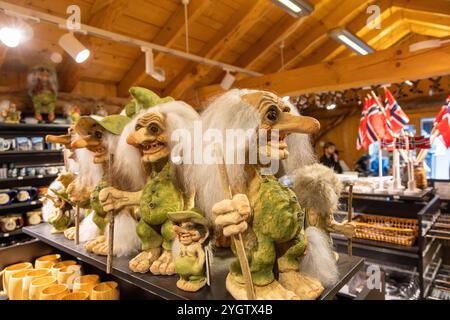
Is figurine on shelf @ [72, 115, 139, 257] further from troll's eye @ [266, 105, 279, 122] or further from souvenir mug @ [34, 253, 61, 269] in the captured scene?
troll's eye @ [266, 105, 279, 122]

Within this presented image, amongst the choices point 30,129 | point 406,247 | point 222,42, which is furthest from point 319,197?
point 30,129

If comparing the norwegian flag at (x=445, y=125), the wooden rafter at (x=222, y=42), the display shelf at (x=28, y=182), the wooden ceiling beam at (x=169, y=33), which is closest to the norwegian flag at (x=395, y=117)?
the norwegian flag at (x=445, y=125)

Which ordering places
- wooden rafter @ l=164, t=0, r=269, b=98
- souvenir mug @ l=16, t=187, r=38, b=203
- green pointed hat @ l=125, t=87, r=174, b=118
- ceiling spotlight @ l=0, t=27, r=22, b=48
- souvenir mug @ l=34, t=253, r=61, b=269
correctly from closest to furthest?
green pointed hat @ l=125, t=87, r=174, b=118
souvenir mug @ l=34, t=253, r=61, b=269
ceiling spotlight @ l=0, t=27, r=22, b=48
wooden rafter @ l=164, t=0, r=269, b=98
souvenir mug @ l=16, t=187, r=38, b=203

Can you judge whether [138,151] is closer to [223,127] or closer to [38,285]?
[223,127]

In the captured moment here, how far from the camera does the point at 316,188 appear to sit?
95cm

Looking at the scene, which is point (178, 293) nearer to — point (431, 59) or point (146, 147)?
point (146, 147)

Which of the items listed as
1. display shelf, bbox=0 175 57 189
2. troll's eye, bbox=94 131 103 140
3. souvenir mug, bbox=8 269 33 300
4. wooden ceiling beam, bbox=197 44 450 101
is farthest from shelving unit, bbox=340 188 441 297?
display shelf, bbox=0 175 57 189

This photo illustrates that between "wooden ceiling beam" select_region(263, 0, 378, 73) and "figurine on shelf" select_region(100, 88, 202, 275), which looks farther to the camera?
"wooden ceiling beam" select_region(263, 0, 378, 73)

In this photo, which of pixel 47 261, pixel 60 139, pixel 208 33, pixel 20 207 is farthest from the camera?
pixel 208 33

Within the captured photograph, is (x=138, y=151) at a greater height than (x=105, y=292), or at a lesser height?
greater

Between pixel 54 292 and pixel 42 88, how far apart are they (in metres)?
3.16

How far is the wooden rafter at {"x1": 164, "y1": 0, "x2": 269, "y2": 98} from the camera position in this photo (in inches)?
132

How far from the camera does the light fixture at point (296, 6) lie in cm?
247

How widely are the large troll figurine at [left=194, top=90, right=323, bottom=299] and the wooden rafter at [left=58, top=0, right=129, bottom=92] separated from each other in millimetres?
2587
